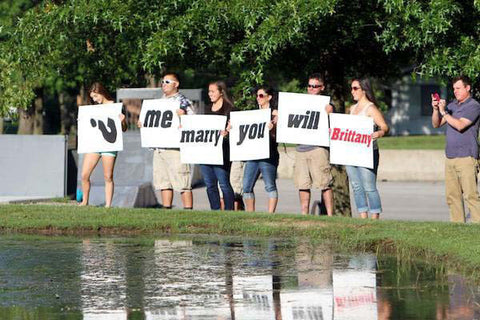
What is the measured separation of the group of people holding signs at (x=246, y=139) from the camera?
16047mm

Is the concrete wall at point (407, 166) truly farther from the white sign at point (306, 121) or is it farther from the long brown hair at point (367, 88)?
the long brown hair at point (367, 88)

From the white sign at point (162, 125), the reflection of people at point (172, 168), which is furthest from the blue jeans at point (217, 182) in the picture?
the white sign at point (162, 125)

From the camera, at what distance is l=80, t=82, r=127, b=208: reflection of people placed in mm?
17203

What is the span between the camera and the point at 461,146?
15.5 m

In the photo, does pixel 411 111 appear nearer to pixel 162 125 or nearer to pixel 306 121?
pixel 162 125

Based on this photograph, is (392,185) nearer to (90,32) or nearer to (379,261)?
(90,32)

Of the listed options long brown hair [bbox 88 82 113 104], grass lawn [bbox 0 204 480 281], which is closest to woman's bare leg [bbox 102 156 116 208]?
grass lawn [bbox 0 204 480 281]

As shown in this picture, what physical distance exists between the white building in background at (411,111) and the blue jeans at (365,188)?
1923 inches

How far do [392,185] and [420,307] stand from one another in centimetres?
1944

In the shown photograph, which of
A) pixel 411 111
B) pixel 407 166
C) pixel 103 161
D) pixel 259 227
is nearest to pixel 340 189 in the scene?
pixel 103 161

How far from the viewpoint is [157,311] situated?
30.4ft

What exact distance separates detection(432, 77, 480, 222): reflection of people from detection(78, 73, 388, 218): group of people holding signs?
2.89ft

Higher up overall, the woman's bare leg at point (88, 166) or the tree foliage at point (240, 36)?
the tree foliage at point (240, 36)

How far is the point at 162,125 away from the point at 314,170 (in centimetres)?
222
